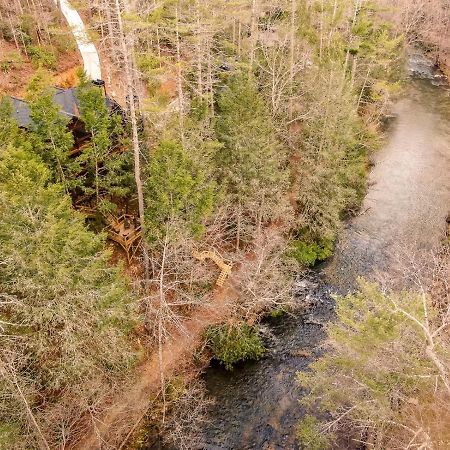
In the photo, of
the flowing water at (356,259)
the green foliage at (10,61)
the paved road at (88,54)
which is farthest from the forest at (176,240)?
the paved road at (88,54)

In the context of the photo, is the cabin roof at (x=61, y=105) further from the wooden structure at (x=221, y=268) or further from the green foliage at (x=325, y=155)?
the green foliage at (x=325, y=155)

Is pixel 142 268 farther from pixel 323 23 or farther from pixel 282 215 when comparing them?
pixel 323 23

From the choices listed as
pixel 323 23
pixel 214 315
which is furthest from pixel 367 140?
pixel 214 315

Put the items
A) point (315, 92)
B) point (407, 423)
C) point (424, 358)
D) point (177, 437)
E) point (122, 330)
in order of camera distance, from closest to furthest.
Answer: point (424, 358)
point (407, 423)
point (122, 330)
point (177, 437)
point (315, 92)

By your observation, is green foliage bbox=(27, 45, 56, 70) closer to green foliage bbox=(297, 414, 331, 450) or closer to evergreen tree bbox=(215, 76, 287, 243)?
evergreen tree bbox=(215, 76, 287, 243)

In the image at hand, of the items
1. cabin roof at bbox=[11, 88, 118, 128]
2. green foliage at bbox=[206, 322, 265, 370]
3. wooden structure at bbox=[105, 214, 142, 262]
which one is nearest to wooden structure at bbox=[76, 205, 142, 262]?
wooden structure at bbox=[105, 214, 142, 262]

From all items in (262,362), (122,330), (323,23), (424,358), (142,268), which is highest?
(323,23)
